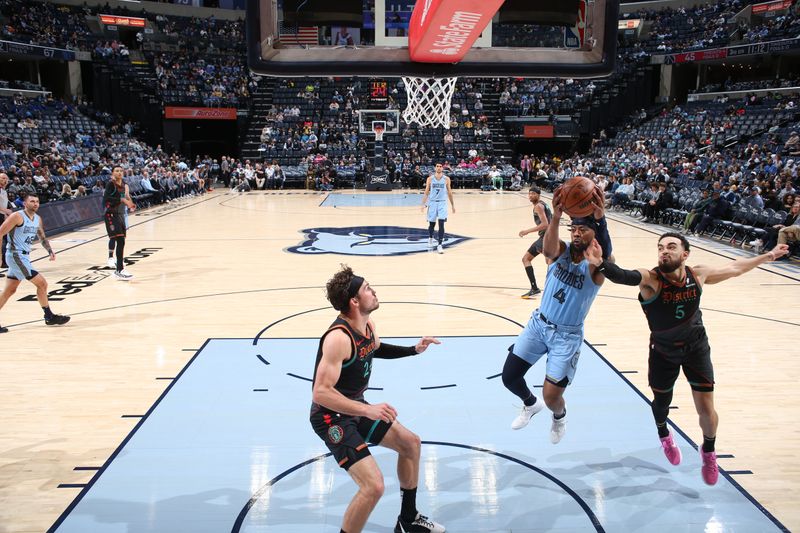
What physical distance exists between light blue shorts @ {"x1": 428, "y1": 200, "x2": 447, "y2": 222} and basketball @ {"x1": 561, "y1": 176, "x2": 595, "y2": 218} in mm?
8134

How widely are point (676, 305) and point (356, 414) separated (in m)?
2.12

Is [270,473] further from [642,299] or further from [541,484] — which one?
[642,299]

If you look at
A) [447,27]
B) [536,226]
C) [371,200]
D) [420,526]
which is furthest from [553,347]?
[371,200]

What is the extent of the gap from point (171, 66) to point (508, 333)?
31.9 metres

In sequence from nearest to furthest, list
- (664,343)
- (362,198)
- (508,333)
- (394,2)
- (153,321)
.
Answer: (664,343) < (394,2) < (508,333) < (153,321) < (362,198)

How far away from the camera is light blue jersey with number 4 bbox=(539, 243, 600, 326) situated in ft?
14.2

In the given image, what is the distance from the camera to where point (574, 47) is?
18.8 ft

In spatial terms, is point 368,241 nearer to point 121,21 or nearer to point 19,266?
point 19,266

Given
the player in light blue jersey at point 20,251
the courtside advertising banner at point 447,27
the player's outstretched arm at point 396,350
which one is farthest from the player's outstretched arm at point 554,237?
the player in light blue jersey at point 20,251

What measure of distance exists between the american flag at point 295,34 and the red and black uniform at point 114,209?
5510 mm

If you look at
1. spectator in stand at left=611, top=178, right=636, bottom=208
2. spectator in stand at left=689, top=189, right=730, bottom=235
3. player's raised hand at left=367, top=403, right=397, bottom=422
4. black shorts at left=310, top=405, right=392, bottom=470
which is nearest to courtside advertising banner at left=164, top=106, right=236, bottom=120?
A: spectator in stand at left=611, top=178, right=636, bottom=208

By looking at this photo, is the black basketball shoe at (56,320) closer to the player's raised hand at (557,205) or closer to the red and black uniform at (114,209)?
the red and black uniform at (114,209)

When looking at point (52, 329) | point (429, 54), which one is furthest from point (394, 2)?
point (52, 329)

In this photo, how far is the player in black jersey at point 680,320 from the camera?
13.1ft
